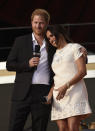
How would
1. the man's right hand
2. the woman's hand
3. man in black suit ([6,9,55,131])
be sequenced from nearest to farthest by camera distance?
the woman's hand
the man's right hand
man in black suit ([6,9,55,131])

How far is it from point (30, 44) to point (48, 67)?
0.77 ft

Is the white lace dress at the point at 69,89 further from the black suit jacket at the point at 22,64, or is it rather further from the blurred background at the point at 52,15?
the blurred background at the point at 52,15

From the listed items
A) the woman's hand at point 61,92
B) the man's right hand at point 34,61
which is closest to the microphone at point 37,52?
the man's right hand at point 34,61

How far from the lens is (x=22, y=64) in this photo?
3.28 m

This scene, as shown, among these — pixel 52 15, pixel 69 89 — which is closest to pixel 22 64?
pixel 69 89

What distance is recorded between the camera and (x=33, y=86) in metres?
3.29

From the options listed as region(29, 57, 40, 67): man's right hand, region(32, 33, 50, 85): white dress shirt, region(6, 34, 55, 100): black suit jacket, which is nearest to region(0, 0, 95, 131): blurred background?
region(6, 34, 55, 100): black suit jacket

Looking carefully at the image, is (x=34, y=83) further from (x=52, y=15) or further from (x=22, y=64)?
(x=52, y=15)

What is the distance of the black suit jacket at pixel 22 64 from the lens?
329 centimetres

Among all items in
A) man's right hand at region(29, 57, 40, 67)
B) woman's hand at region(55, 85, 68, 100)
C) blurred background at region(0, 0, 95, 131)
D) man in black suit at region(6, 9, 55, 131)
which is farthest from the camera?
blurred background at region(0, 0, 95, 131)

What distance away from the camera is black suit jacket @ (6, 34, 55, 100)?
329cm

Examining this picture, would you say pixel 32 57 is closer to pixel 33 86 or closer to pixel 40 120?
pixel 33 86

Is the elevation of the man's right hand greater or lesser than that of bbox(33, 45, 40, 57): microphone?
lesser

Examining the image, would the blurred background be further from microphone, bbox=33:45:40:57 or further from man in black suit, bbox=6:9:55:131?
microphone, bbox=33:45:40:57
